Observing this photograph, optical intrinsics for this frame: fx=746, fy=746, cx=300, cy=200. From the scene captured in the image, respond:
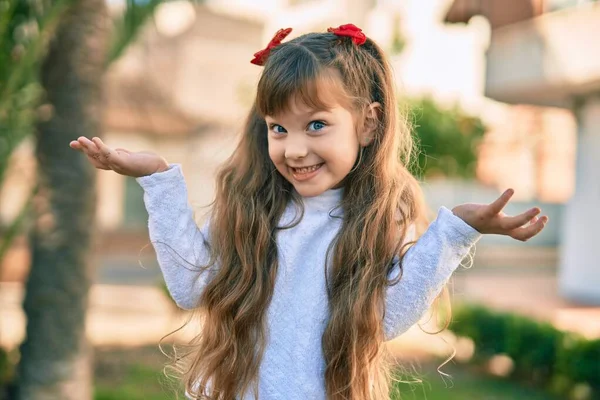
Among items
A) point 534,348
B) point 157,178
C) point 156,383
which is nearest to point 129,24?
point 156,383

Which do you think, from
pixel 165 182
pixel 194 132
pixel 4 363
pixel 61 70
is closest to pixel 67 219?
pixel 61 70

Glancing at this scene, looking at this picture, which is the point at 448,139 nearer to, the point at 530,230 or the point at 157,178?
the point at 157,178

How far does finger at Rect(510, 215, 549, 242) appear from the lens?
1514 mm

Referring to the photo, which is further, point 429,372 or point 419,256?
point 429,372

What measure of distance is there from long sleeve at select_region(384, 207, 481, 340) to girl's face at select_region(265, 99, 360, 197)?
0.27 meters

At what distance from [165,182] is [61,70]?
2.82 m

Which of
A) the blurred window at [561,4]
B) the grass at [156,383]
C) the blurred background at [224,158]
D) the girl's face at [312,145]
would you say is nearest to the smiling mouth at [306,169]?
the girl's face at [312,145]

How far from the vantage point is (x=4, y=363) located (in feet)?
16.4

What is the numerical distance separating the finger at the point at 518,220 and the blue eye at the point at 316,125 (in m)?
0.47

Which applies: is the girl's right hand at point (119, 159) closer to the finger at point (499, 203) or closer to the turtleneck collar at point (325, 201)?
the turtleneck collar at point (325, 201)

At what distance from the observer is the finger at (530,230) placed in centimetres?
151

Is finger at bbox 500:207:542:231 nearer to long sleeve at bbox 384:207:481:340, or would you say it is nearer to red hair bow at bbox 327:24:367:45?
long sleeve at bbox 384:207:481:340

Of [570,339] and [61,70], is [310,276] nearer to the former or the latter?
[61,70]

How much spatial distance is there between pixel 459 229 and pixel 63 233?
3187mm
